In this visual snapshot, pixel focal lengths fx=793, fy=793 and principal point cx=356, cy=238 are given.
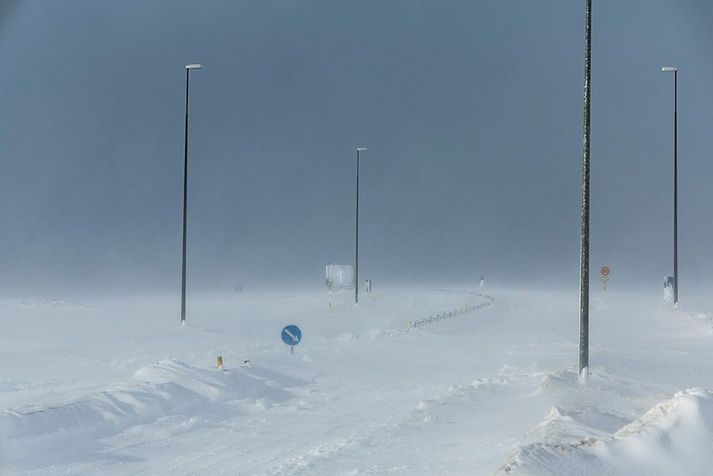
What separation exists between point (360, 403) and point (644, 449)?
751 cm

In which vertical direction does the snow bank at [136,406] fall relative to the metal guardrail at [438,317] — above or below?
above

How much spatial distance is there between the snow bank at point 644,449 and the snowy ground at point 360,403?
2 cm

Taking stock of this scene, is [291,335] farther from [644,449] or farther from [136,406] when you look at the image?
[644,449]

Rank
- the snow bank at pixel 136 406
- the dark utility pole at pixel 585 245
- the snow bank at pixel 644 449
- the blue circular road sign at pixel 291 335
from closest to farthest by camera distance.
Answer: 1. the snow bank at pixel 644 449
2. the snow bank at pixel 136 406
3. the dark utility pole at pixel 585 245
4. the blue circular road sign at pixel 291 335

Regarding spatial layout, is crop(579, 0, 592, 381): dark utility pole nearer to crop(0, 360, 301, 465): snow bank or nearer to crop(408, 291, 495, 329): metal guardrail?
crop(0, 360, 301, 465): snow bank

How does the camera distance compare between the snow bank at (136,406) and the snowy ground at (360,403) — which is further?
the snow bank at (136,406)

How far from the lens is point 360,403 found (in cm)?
1565

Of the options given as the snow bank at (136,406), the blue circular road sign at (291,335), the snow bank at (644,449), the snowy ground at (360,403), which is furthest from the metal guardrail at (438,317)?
the snow bank at (644,449)

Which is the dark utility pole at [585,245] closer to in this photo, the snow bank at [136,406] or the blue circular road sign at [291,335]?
the snow bank at [136,406]

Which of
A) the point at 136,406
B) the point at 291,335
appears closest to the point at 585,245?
the point at 291,335

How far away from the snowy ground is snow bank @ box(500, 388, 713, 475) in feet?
0.07

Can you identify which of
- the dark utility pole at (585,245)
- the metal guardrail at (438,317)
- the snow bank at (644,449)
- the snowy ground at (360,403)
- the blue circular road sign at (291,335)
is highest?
the dark utility pole at (585,245)

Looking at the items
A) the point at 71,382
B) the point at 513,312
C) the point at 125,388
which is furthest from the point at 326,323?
the point at 125,388

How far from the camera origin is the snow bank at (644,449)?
8484 millimetres
